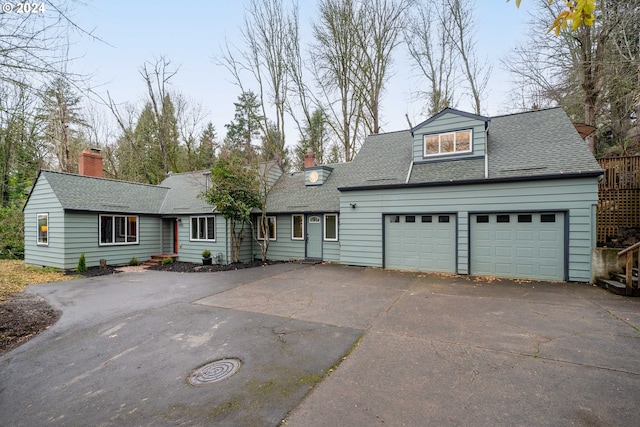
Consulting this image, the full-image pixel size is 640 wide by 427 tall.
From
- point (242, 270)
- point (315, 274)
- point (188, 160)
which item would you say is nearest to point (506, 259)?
point (315, 274)

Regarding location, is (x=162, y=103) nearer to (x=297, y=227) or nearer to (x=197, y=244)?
(x=197, y=244)

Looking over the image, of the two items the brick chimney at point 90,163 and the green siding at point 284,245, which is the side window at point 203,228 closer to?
the green siding at point 284,245

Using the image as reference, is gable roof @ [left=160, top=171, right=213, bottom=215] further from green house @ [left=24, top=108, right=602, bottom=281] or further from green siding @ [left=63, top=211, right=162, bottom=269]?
green siding @ [left=63, top=211, right=162, bottom=269]

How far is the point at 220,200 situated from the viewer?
12.1 metres

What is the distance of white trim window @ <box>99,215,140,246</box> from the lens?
12.6m

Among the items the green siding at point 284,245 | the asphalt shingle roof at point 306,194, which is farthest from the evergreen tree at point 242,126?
the green siding at point 284,245

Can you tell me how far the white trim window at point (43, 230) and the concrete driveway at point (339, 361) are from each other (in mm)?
7639

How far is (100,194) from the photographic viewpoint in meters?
13.1

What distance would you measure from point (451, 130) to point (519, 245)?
4.65m

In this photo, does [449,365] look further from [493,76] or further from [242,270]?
[493,76]

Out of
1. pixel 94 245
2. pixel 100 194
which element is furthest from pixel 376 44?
pixel 94 245

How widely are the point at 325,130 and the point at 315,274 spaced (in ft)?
53.6

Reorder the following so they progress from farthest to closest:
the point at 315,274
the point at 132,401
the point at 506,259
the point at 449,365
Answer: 1. the point at 315,274
2. the point at 506,259
3. the point at 449,365
4. the point at 132,401

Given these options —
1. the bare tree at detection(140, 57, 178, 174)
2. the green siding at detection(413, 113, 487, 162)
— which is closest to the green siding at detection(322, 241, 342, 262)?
the green siding at detection(413, 113, 487, 162)
